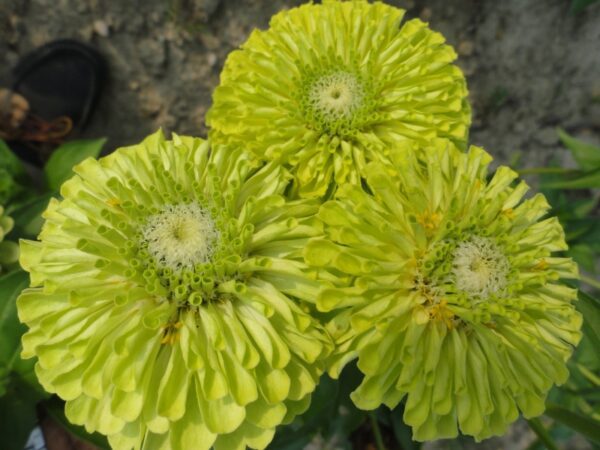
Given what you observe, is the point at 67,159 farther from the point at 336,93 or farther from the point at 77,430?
the point at 336,93

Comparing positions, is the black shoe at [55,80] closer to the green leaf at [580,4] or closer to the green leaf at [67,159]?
the green leaf at [67,159]

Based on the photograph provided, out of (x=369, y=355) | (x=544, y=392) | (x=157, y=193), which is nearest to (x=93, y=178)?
(x=157, y=193)

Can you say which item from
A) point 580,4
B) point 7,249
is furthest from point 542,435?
point 580,4

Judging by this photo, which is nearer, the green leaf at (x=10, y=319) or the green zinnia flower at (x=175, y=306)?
the green zinnia flower at (x=175, y=306)

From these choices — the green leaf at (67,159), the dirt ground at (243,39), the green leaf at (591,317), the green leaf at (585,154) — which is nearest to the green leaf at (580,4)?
the dirt ground at (243,39)

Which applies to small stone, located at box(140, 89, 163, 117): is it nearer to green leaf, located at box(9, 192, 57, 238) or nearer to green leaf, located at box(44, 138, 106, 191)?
green leaf, located at box(44, 138, 106, 191)
